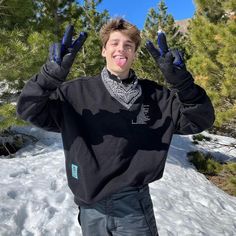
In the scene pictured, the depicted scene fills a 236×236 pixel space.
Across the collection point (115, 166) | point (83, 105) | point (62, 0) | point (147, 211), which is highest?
point (62, 0)

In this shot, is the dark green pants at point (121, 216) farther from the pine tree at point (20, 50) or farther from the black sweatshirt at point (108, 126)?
the pine tree at point (20, 50)

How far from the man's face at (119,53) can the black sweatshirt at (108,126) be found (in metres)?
0.14

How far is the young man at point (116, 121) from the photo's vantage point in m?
2.05

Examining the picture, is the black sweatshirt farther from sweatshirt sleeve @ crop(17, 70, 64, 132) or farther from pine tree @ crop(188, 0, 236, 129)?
pine tree @ crop(188, 0, 236, 129)

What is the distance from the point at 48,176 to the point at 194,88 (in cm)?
487

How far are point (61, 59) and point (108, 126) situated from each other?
1.57ft

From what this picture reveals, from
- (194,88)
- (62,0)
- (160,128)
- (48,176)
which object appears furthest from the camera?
(62,0)

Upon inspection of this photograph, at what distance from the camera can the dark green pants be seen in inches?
82.4

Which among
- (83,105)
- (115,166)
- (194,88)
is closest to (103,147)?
(115,166)

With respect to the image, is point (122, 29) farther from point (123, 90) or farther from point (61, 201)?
point (61, 201)

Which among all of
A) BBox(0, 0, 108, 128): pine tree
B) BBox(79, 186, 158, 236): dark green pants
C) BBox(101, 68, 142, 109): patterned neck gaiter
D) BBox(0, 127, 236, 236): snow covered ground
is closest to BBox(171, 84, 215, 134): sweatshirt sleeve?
BBox(101, 68, 142, 109): patterned neck gaiter

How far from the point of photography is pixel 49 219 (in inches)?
185

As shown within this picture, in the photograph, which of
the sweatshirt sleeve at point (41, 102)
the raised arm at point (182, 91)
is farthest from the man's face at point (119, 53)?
the sweatshirt sleeve at point (41, 102)

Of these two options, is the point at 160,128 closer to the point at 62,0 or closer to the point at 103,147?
the point at 103,147
